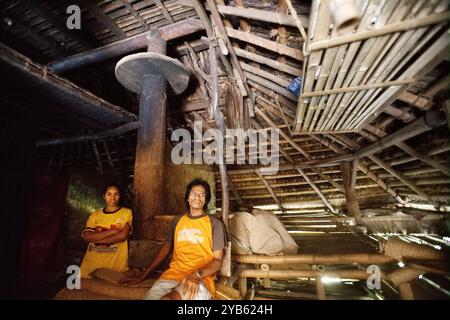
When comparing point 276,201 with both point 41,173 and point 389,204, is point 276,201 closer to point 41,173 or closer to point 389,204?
point 389,204

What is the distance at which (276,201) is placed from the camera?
7.98 metres

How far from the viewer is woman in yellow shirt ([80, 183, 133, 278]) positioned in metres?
2.72

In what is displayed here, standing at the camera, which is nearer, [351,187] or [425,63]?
[425,63]

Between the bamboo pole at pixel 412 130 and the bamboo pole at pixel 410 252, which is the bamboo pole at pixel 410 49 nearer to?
the bamboo pole at pixel 412 130

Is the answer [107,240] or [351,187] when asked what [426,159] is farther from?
[107,240]

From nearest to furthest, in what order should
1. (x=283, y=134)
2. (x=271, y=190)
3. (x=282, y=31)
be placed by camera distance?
(x=282, y=31) < (x=283, y=134) < (x=271, y=190)

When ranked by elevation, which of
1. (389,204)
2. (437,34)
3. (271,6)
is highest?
(271,6)

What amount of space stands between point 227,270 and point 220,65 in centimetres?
349

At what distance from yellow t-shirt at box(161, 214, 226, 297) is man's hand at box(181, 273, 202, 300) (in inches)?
4.7

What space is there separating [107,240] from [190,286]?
1.33 meters

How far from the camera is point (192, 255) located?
232cm

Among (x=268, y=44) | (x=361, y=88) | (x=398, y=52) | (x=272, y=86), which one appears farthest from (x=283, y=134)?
(x=398, y=52)

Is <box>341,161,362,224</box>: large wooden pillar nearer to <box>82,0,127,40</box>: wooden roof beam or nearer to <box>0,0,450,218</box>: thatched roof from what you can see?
<box>0,0,450,218</box>: thatched roof

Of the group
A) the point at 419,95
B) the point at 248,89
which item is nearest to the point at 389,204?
the point at 419,95
